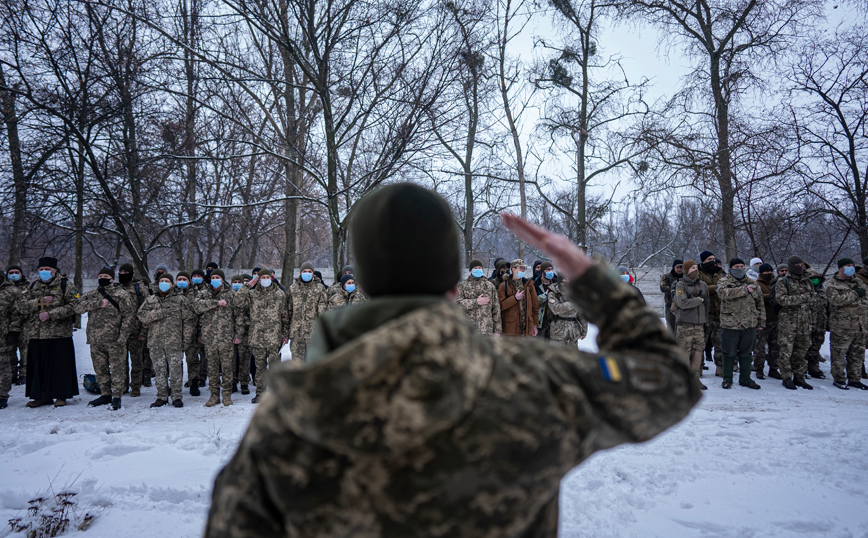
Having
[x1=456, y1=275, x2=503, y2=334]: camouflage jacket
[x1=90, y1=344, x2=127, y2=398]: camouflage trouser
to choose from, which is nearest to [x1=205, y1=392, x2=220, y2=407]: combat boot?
[x1=90, y1=344, x2=127, y2=398]: camouflage trouser

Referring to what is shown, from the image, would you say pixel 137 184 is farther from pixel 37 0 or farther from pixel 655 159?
pixel 655 159

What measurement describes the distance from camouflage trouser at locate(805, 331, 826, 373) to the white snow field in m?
2.41

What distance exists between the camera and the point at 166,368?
25.1ft

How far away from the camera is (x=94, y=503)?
12.3 feet

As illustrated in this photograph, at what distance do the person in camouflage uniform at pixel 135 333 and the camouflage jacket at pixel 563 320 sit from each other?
6.78 m

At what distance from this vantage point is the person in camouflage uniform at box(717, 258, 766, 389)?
7.95 m

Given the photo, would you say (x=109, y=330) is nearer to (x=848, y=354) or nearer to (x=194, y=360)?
(x=194, y=360)

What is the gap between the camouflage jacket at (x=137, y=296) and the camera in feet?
26.3

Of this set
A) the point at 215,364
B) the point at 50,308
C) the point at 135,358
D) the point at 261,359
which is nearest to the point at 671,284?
the point at 261,359

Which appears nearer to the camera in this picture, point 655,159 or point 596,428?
point 596,428

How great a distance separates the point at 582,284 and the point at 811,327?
947 cm

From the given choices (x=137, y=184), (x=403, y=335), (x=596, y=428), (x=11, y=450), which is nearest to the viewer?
(x=403, y=335)

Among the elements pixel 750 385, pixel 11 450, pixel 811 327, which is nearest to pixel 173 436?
pixel 11 450

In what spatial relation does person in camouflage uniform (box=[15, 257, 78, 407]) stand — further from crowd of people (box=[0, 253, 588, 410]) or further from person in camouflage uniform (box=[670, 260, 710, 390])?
person in camouflage uniform (box=[670, 260, 710, 390])
